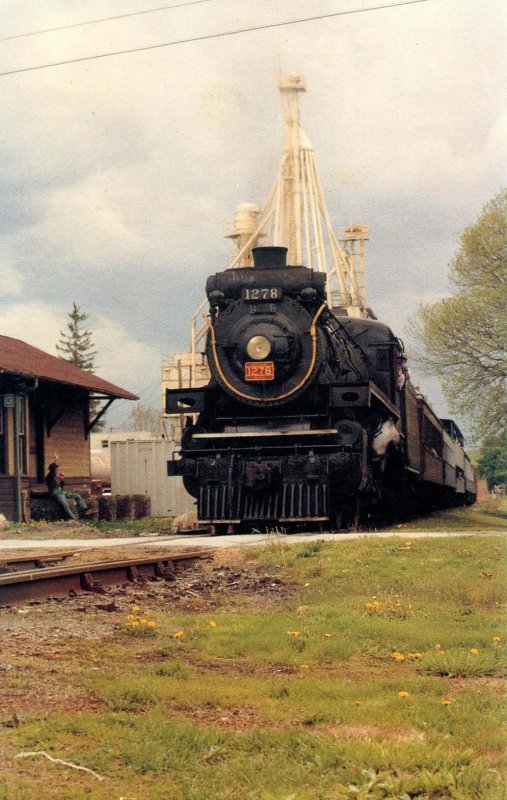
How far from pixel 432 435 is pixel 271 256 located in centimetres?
1084

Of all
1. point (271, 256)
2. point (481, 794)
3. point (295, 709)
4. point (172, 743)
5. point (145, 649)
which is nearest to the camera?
point (481, 794)

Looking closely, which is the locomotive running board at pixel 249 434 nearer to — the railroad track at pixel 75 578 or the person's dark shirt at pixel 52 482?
the railroad track at pixel 75 578

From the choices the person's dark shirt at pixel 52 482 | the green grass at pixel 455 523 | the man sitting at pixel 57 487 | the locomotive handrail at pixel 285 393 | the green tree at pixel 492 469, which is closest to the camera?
the locomotive handrail at pixel 285 393

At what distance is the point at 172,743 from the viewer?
429 centimetres

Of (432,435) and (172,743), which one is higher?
(432,435)

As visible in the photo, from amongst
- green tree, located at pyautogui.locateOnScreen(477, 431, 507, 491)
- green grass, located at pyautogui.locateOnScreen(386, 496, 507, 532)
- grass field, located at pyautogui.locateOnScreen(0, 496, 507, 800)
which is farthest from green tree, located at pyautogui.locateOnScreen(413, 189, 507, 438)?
green tree, located at pyautogui.locateOnScreen(477, 431, 507, 491)

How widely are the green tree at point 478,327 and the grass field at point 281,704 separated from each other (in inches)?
904

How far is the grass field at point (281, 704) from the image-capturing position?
12.7 ft

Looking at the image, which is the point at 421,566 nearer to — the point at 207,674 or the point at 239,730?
the point at 207,674

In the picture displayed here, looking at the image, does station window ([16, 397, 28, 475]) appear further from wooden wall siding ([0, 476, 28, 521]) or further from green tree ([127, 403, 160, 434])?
green tree ([127, 403, 160, 434])

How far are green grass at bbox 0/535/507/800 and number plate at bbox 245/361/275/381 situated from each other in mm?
7658

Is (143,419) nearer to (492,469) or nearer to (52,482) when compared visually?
(492,469)

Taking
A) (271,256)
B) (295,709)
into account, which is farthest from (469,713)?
(271,256)

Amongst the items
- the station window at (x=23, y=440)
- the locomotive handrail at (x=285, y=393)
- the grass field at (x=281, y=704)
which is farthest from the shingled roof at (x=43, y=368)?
the grass field at (x=281, y=704)
